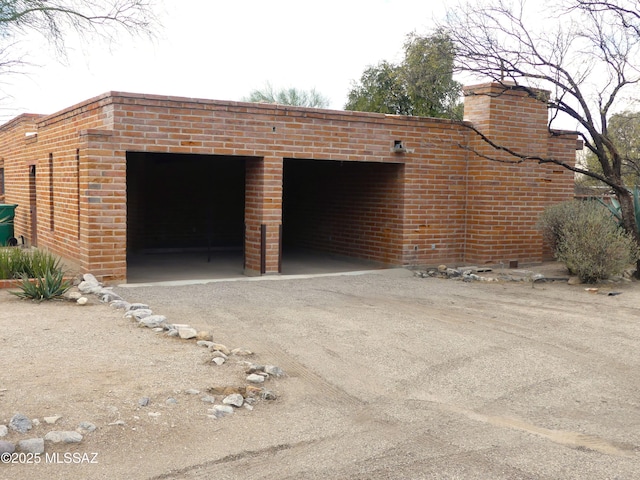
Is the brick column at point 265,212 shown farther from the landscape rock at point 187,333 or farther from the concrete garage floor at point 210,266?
the landscape rock at point 187,333

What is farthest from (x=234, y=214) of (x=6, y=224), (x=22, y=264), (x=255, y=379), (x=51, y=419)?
(x=51, y=419)

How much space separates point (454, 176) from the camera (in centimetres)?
1459

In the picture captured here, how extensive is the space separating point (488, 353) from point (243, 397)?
305cm

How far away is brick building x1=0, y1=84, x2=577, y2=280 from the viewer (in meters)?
11.5

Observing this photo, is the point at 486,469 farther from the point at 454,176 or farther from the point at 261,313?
the point at 454,176

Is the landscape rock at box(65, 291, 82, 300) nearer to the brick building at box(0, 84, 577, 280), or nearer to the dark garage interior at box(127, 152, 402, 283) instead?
the brick building at box(0, 84, 577, 280)

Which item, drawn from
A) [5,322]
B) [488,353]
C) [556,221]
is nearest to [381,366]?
[488,353]

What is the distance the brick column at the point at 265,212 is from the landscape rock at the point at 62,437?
8.16 meters

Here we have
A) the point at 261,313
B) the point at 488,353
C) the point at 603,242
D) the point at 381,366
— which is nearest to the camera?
the point at 381,366

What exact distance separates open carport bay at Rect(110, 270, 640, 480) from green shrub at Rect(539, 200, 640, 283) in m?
1.04

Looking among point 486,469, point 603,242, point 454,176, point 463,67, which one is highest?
point 463,67

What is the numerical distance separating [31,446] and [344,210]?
1226 cm

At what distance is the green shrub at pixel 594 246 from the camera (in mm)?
12148

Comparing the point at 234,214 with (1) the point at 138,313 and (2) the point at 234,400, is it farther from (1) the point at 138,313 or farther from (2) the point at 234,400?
(2) the point at 234,400
